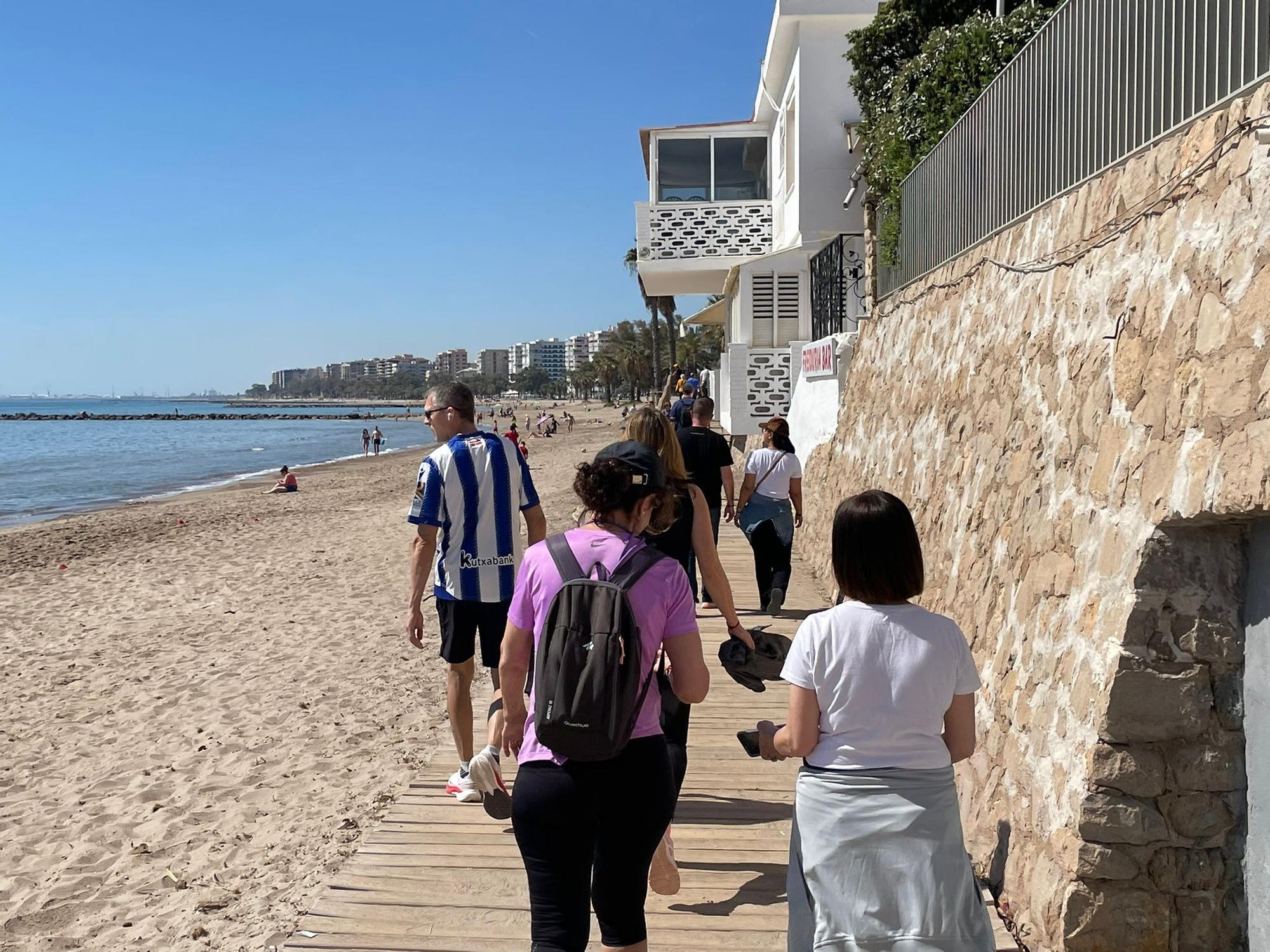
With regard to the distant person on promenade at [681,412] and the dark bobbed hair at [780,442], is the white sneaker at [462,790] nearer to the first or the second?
the dark bobbed hair at [780,442]

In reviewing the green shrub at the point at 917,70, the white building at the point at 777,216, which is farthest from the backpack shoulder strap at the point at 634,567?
the white building at the point at 777,216

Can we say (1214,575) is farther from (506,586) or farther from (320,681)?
(320,681)

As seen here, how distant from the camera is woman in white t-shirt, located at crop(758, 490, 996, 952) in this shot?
2.39 meters

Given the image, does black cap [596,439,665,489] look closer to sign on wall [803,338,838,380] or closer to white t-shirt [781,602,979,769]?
white t-shirt [781,602,979,769]

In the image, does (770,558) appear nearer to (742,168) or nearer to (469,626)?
(469,626)

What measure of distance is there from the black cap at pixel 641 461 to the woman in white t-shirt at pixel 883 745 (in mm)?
506

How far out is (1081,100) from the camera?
5.07 metres

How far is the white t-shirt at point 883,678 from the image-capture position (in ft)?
7.85

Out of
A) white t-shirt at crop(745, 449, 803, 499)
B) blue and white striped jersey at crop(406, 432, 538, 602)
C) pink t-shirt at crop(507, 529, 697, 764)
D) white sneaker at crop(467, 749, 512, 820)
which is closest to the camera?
pink t-shirt at crop(507, 529, 697, 764)

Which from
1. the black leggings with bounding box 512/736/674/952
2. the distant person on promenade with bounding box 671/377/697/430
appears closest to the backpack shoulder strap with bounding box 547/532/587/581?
the black leggings with bounding box 512/736/674/952

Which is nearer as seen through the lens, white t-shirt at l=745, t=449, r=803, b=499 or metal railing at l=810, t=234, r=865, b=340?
white t-shirt at l=745, t=449, r=803, b=499

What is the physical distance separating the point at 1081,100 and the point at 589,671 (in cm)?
430

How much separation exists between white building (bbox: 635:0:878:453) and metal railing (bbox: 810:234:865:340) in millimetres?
28

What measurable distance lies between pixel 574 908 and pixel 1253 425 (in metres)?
2.21
